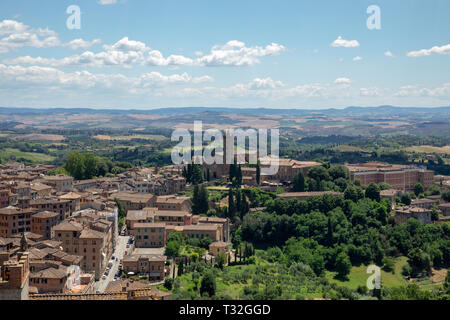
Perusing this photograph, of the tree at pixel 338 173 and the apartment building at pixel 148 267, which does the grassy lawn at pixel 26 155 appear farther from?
the apartment building at pixel 148 267

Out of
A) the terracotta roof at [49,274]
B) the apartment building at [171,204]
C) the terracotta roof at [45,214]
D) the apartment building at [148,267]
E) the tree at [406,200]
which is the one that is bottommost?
the apartment building at [148,267]

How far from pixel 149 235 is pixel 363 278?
15.1 m

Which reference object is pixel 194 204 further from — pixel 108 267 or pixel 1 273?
pixel 1 273

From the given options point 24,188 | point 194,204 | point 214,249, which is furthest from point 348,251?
point 24,188

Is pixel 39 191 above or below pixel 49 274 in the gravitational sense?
above

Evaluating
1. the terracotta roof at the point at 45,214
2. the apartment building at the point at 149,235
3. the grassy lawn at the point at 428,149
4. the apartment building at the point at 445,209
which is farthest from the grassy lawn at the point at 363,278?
the grassy lawn at the point at 428,149

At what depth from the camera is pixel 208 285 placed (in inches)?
1099

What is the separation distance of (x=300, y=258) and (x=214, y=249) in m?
6.26

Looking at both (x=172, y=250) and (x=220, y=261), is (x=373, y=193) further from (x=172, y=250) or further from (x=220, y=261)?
(x=172, y=250)

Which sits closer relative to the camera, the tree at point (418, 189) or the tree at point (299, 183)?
the tree at point (299, 183)

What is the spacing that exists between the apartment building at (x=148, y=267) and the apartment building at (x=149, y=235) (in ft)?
16.8

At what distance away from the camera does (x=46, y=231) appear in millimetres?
34125

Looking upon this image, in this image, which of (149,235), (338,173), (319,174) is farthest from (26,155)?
(149,235)

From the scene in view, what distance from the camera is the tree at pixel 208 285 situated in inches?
1087
